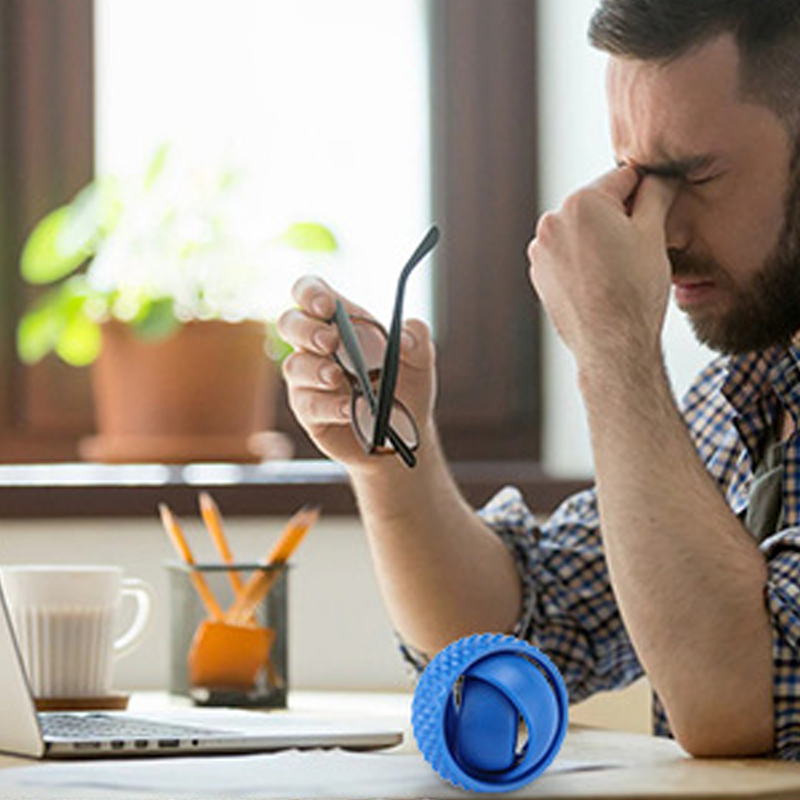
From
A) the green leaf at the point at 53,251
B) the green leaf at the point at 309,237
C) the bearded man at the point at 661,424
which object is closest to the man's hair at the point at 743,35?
the bearded man at the point at 661,424

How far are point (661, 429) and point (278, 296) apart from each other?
3.70ft

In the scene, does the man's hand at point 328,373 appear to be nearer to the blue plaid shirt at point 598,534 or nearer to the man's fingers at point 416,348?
the man's fingers at point 416,348

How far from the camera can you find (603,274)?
1.37 metres

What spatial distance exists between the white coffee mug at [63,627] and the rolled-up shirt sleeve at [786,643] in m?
0.58

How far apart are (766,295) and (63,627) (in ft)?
2.10

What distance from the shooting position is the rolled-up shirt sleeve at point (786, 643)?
48.4 inches

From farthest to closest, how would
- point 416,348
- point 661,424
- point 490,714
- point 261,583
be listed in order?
1. point 261,583
2. point 416,348
3. point 661,424
4. point 490,714

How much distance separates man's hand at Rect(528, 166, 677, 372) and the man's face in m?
0.08

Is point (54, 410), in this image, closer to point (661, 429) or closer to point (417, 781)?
point (661, 429)

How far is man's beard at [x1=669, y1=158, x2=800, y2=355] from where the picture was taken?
1500 millimetres

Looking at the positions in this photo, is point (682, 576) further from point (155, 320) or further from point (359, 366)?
point (155, 320)

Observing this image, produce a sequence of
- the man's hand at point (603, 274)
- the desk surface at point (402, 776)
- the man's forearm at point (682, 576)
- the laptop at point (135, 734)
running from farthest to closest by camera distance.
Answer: the man's hand at point (603, 274), the man's forearm at point (682, 576), the laptop at point (135, 734), the desk surface at point (402, 776)

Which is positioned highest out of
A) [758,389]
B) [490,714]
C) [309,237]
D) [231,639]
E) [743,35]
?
[743,35]

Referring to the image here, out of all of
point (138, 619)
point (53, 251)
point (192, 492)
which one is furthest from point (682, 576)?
point (53, 251)
